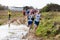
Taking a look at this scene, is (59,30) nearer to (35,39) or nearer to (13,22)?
(35,39)

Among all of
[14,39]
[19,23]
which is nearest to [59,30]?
[14,39]

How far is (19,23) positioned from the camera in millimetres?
27547

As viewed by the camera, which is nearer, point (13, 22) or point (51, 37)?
point (51, 37)

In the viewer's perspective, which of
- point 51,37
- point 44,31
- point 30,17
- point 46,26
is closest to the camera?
point 51,37

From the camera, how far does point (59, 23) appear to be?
17359 mm

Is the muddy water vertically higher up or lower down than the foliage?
higher up

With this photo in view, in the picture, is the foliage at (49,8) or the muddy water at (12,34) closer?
the muddy water at (12,34)

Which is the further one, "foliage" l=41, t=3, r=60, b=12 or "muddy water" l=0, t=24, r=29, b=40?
"foliage" l=41, t=3, r=60, b=12

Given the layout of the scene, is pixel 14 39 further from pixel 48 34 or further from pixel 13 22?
pixel 13 22

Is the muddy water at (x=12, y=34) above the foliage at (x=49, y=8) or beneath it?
above

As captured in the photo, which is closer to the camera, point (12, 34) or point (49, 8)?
point (12, 34)

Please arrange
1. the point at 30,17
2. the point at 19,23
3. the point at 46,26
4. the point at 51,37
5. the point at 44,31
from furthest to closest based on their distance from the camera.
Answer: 1. the point at 19,23
2. the point at 30,17
3. the point at 46,26
4. the point at 44,31
5. the point at 51,37

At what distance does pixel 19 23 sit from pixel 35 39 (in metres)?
12.4

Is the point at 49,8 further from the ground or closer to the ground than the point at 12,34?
closer to the ground
